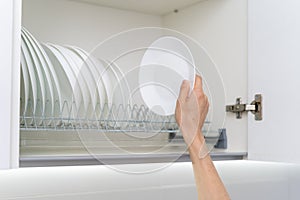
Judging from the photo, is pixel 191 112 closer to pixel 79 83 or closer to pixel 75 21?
pixel 79 83

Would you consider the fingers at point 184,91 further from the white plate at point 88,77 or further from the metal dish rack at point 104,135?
the white plate at point 88,77

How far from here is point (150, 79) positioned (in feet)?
3.28

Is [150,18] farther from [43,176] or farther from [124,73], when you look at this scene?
[43,176]

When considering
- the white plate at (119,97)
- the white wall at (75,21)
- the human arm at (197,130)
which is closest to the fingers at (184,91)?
the human arm at (197,130)

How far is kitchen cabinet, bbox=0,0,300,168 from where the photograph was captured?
1.02 meters

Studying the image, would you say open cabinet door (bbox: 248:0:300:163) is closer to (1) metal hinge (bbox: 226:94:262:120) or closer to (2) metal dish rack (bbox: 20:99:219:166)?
(1) metal hinge (bbox: 226:94:262:120)

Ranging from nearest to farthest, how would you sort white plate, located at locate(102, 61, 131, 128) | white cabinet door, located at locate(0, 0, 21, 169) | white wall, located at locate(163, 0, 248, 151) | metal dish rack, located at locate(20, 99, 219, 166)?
1. white cabinet door, located at locate(0, 0, 21, 169)
2. metal dish rack, located at locate(20, 99, 219, 166)
3. white plate, located at locate(102, 61, 131, 128)
4. white wall, located at locate(163, 0, 248, 151)

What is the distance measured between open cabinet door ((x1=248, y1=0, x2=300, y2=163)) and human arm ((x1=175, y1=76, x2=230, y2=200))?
131 mm

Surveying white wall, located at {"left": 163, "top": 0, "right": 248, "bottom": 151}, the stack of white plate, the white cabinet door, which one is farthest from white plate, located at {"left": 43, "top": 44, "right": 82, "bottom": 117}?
white wall, located at {"left": 163, "top": 0, "right": 248, "bottom": 151}

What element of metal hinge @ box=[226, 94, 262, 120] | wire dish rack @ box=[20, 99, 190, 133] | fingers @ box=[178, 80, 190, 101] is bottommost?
wire dish rack @ box=[20, 99, 190, 133]

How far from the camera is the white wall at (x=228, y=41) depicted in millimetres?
1112

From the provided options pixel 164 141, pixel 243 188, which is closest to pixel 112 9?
pixel 164 141

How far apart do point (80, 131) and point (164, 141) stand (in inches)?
8.6

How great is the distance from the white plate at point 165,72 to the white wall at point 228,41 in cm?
16
